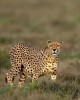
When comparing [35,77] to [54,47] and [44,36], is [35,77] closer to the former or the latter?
[54,47]

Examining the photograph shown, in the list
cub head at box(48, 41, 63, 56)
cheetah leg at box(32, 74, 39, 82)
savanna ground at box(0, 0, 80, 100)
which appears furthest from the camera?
cheetah leg at box(32, 74, 39, 82)

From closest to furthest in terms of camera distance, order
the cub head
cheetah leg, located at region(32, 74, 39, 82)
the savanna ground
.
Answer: the savanna ground → the cub head → cheetah leg, located at region(32, 74, 39, 82)

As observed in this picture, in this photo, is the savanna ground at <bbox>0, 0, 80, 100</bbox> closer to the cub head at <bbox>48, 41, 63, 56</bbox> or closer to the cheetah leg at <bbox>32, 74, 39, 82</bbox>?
the cheetah leg at <bbox>32, 74, 39, 82</bbox>

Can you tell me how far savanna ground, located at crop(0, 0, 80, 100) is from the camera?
1271cm

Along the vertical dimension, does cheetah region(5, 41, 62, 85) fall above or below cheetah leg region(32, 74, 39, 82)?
above

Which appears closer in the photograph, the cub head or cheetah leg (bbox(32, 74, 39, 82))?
the cub head

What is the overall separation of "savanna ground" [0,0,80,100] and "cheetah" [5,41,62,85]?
183 mm

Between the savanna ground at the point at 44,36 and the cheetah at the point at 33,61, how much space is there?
7.2 inches

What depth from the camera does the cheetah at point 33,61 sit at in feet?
45.4

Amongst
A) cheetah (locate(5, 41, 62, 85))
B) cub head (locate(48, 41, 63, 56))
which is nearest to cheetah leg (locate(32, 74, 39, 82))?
cheetah (locate(5, 41, 62, 85))

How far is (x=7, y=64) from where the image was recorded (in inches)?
723


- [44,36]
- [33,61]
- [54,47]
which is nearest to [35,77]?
[33,61]

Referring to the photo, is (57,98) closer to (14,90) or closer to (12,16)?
(14,90)

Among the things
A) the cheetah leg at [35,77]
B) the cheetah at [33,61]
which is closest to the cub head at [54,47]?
the cheetah at [33,61]
